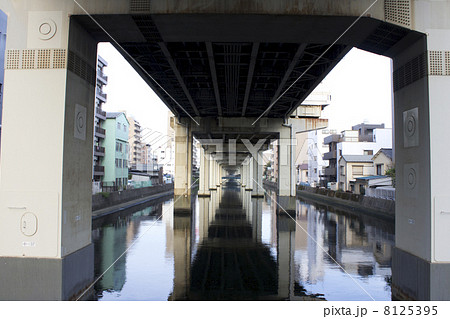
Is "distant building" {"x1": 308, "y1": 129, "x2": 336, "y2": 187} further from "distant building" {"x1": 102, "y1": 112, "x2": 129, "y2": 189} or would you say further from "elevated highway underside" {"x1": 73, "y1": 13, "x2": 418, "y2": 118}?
"elevated highway underside" {"x1": 73, "y1": 13, "x2": 418, "y2": 118}

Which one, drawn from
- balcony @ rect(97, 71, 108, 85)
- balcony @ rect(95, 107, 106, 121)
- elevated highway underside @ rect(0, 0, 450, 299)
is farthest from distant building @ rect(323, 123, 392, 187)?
elevated highway underside @ rect(0, 0, 450, 299)

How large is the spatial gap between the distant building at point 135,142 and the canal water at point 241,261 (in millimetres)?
103587

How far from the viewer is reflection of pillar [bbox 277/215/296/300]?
433 inches

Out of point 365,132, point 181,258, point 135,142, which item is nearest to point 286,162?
point 181,258

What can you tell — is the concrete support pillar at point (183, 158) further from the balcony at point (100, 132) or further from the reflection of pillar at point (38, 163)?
the balcony at point (100, 132)

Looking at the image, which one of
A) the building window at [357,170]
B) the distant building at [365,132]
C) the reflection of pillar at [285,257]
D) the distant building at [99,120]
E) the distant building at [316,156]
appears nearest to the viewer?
the reflection of pillar at [285,257]

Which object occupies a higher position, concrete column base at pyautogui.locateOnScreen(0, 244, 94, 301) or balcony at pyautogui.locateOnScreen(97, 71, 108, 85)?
balcony at pyautogui.locateOnScreen(97, 71, 108, 85)

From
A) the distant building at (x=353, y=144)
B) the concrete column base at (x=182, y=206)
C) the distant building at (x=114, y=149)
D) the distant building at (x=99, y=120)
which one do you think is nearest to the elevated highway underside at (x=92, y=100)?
the concrete column base at (x=182, y=206)

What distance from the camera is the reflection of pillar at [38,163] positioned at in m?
8.64

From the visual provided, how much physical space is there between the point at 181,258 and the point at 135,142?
118964mm

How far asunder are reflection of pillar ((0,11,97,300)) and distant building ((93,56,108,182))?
4904 cm

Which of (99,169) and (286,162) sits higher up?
(286,162)

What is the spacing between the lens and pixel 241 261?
581 inches

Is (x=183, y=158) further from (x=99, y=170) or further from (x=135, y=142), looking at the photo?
(x=135, y=142)
